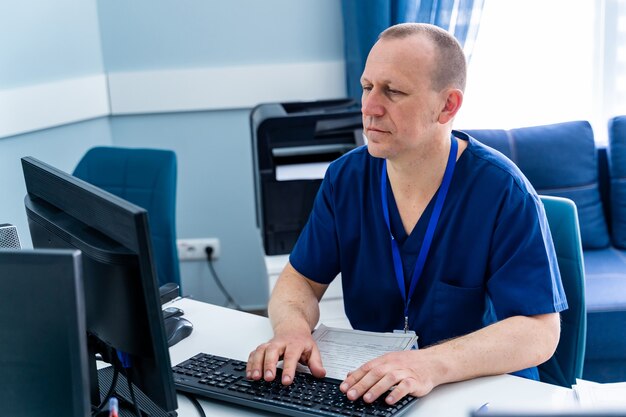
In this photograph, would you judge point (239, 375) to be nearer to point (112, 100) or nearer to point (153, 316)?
point (153, 316)

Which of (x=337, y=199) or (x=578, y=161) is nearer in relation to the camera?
(x=337, y=199)

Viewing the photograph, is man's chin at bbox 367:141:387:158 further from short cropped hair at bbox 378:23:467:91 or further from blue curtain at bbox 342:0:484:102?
blue curtain at bbox 342:0:484:102

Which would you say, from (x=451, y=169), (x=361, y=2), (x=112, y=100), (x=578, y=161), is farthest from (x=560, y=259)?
(x=112, y=100)

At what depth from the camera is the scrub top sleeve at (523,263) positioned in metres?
1.55

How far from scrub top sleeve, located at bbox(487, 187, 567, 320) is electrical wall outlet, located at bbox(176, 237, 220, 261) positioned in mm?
2041

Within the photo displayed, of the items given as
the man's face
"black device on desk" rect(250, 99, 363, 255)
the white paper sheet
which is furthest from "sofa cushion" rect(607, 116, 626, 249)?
the white paper sheet

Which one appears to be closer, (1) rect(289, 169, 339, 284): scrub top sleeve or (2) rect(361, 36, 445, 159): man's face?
(2) rect(361, 36, 445, 159): man's face

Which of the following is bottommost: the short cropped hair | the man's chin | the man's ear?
the man's chin

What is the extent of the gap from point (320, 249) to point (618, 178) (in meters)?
1.78

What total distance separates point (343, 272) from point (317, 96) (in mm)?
1707

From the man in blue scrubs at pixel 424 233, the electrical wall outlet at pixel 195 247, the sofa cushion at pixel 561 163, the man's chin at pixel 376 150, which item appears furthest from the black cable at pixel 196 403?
the electrical wall outlet at pixel 195 247

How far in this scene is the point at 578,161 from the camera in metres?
3.11

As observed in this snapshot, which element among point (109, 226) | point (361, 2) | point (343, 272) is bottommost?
point (343, 272)

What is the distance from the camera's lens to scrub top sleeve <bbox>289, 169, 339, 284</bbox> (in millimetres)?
1812
